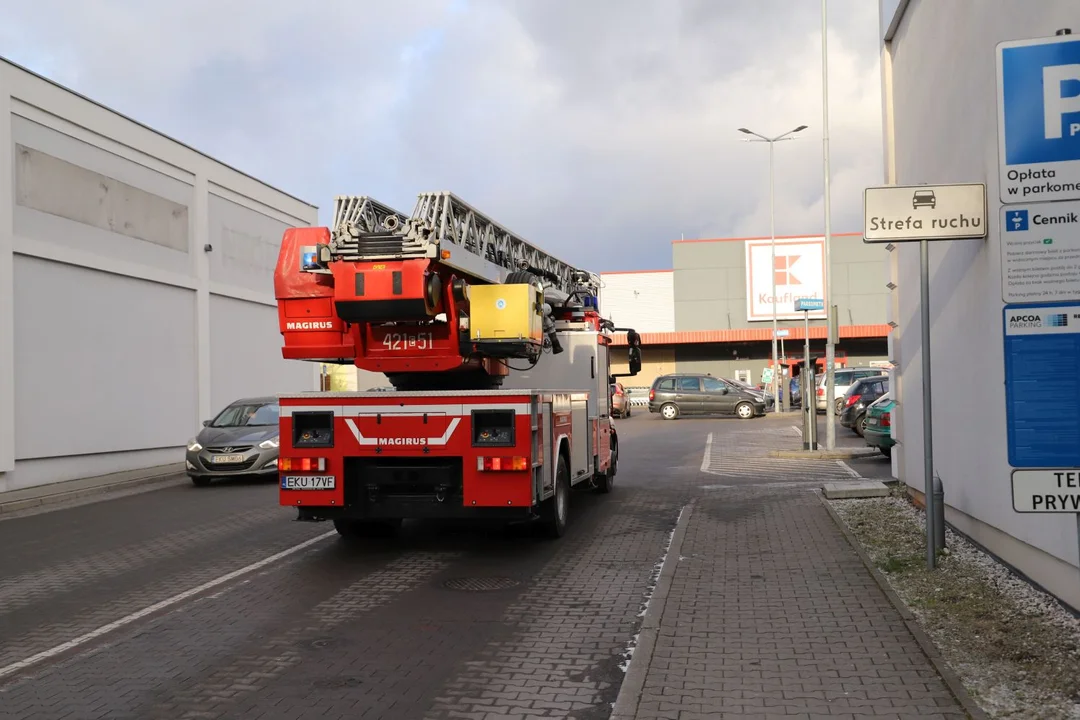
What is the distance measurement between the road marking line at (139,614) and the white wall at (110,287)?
28.2ft

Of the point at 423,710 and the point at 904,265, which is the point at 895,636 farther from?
the point at 904,265

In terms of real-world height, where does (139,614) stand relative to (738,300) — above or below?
below

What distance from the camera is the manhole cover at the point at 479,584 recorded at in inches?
296

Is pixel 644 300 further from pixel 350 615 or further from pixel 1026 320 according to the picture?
pixel 1026 320

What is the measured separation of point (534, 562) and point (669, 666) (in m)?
3.38

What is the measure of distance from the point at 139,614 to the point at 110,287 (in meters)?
13.1

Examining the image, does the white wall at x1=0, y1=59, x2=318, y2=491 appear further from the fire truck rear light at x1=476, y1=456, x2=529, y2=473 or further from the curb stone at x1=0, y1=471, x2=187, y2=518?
the fire truck rear light at x1=476, y1=456, x2=529, y2=473

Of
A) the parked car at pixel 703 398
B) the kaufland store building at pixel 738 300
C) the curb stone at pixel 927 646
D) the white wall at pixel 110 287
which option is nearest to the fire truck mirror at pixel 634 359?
the curb stone at pixel 927 646

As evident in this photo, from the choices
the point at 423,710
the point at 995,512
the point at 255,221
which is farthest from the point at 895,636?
the point at 255,221

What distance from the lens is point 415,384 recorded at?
9.81 metres

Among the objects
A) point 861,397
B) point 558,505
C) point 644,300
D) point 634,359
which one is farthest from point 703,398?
point 558,505

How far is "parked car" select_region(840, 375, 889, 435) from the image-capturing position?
21969 mm

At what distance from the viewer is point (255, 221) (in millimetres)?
24047

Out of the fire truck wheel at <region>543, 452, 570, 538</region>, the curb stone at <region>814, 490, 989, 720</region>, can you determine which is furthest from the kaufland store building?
the curb stone at <region>814, 490, 989, 720</region>
